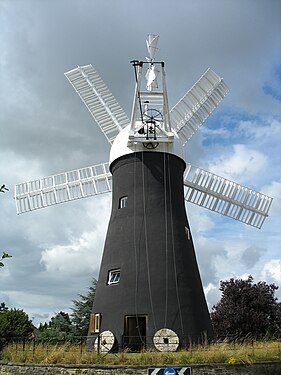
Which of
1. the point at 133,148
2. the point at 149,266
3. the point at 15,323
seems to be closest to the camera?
the point at 149,266

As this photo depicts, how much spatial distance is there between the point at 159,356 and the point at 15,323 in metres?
21.8

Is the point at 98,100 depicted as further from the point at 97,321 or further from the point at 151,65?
the point at 97,321

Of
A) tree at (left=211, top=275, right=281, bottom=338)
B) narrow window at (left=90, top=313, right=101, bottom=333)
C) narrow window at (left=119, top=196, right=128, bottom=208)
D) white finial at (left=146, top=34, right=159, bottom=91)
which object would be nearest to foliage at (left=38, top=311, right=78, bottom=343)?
tree at (left=211, top=275, right=281, bottom=338)

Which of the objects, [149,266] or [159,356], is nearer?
[159,356]

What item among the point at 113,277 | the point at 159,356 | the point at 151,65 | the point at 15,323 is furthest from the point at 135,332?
the point at 15,323

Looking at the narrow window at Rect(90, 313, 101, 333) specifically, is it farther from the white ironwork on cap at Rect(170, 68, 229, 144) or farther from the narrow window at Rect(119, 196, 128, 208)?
the white ironwork on cap at Rect(170, 68, 229, 144)

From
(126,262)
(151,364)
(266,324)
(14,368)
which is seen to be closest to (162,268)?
(126,262)

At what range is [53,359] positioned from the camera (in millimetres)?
12445

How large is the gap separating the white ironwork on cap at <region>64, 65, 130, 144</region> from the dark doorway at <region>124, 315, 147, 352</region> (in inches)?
316

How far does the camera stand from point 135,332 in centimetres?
1534

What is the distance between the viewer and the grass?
11.9 meters

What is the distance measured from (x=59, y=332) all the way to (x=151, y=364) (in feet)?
61.3

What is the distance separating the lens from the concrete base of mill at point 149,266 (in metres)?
14.3

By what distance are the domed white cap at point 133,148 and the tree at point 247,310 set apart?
1528cm
